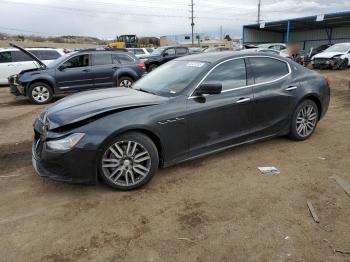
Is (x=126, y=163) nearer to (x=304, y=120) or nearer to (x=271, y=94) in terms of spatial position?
(x=271, y=94)

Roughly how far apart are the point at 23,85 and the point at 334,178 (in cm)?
931

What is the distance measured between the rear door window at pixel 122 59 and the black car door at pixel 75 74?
91 cm

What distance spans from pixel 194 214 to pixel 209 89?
163 cm

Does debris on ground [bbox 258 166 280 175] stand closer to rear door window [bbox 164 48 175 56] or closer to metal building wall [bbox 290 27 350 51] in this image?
rear door window [bbox 164 48 175 56]

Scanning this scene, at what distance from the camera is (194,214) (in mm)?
3525

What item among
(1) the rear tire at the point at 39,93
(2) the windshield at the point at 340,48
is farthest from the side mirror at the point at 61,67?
(2) the windshield at the point at 340,48

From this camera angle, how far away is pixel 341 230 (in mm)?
3180

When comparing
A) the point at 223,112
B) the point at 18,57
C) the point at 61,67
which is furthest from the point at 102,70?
the point at 223,112

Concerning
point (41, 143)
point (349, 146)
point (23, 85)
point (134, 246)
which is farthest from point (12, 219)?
point (23, 85)

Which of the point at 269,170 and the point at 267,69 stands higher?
the point at 267,69

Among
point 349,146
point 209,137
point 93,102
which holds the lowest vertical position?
point 349,146

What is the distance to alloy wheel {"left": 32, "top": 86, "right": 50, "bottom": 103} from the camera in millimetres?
10602

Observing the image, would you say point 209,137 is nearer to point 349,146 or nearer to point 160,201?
point 160,201

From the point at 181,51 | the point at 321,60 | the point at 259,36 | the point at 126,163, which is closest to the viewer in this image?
the point at 126,163
